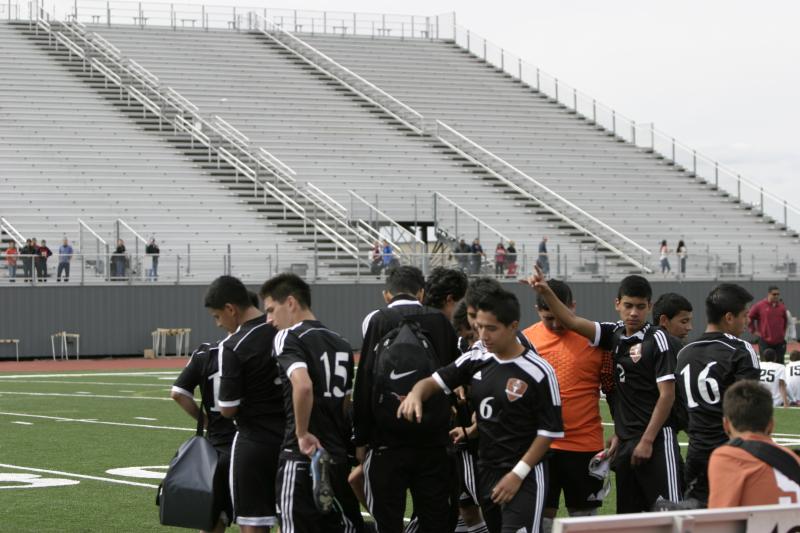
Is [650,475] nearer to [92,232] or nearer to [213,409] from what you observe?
[213,409]

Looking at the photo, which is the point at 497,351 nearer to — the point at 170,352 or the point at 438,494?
the point at 438,494

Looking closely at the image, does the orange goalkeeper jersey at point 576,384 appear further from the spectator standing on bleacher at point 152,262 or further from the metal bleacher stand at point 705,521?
the spectator standing on bleacher at point 152,262

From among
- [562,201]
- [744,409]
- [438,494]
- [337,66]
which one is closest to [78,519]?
[438,494]

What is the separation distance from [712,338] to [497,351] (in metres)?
1.67

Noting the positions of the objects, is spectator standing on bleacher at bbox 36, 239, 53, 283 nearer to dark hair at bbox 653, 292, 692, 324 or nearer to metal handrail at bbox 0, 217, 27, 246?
metal handrail at bbox 0, 217, 27, 246

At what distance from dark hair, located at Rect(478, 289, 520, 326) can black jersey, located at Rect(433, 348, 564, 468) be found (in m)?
0.22

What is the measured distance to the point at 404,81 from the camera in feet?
175

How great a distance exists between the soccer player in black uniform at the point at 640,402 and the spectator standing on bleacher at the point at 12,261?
1038 inches

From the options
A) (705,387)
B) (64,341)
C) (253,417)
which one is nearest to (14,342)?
(64,341)

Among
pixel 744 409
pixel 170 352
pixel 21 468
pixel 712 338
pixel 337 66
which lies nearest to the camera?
Result: pixel 744 409

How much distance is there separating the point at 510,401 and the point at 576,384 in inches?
47.4

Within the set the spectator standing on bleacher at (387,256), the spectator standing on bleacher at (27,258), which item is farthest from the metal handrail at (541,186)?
the spectator standing on bleacher at (27,258)

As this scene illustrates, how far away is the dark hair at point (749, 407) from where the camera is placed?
18.1 ft

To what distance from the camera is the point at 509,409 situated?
672 cm
